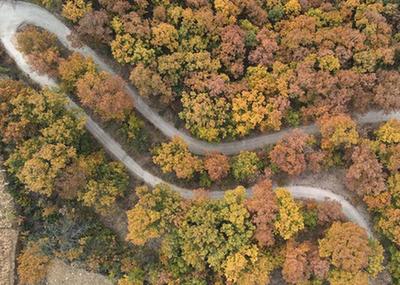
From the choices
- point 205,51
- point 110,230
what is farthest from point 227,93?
point 110,230

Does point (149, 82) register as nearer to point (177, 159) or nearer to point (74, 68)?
point (74, 68)

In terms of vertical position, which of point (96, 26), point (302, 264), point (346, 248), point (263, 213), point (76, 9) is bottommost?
point (302, 264)

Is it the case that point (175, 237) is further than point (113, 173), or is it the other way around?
point (113, 173)

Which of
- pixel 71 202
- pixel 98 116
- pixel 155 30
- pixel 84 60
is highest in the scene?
pixel 155 30

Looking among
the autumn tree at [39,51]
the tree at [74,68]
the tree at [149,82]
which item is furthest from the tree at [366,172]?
the autumn tree at [39,51]

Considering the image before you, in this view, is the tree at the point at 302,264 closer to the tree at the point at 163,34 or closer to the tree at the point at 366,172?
the tree at the point at 366,172

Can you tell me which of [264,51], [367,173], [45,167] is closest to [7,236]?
[45,167]

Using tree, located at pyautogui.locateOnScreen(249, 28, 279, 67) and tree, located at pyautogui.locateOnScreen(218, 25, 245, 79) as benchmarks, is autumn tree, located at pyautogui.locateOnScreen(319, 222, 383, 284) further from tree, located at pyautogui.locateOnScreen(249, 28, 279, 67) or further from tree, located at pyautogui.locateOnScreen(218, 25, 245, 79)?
tree, located at pyautogui.locateOnScreen(218, 25, 245, 79)

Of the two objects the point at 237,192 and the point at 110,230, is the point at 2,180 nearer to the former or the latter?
the point at 110,230
